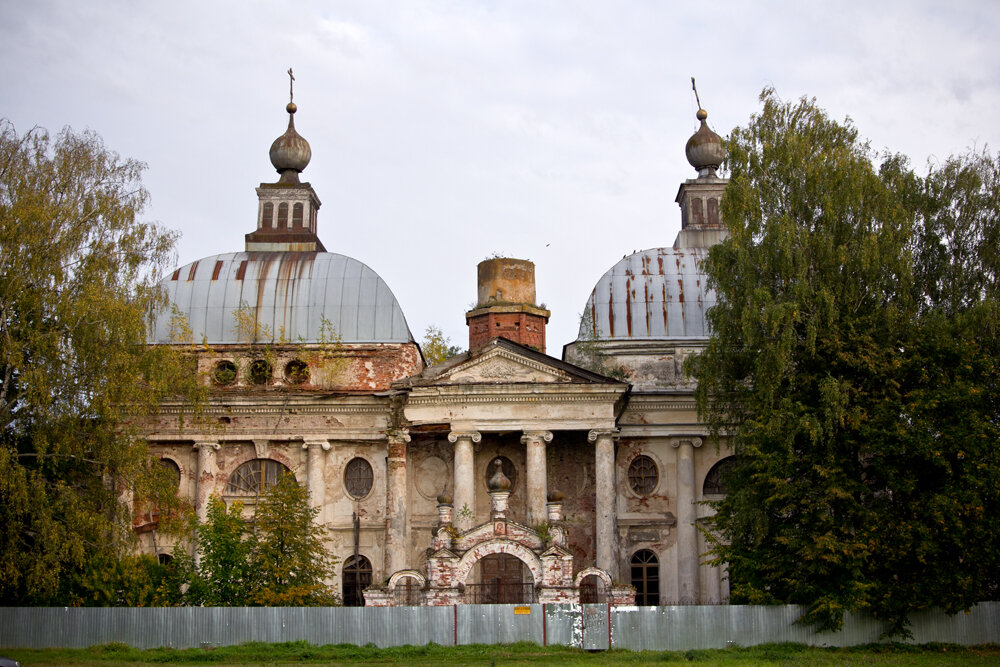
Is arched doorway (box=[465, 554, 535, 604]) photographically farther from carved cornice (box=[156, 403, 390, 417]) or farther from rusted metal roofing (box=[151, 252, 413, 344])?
rusted metal roofing (box=[151, 252, 413, 344])

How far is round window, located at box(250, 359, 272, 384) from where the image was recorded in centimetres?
3019

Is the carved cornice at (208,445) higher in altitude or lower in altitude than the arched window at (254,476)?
higher

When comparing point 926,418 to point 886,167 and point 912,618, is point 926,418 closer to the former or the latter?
point 912,618

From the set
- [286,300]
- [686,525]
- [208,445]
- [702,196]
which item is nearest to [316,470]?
[208,445]

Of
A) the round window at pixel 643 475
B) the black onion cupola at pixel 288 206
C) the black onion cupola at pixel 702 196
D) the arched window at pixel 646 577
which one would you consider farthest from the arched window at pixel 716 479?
the black onion cupola at pixel 288 206

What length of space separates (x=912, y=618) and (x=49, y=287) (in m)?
18.0

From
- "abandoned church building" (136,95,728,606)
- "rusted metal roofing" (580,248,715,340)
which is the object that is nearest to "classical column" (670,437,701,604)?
"abandoned church building" (136,95,728,606)

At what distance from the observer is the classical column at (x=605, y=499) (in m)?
27.3

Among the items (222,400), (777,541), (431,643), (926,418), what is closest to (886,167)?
(926,418)

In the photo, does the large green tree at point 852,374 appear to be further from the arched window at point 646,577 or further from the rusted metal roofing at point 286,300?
the rusted metal roofing at point 286,300

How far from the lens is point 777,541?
2197cm

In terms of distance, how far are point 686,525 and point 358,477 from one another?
28.3 ft

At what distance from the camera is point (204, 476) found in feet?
95.4

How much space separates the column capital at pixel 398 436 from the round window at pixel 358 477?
1268 millimetres
